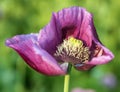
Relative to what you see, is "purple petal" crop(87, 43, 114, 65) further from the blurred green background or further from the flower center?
the blurred green background

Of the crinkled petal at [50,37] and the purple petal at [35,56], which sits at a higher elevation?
the crinkled petal at [50,37]

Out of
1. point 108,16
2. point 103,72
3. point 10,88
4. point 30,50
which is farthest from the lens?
point 108,16

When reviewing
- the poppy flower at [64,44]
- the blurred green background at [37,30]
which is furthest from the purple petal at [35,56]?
the blurred green background at [37,30]

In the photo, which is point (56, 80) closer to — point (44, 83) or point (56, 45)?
point (44, 83)

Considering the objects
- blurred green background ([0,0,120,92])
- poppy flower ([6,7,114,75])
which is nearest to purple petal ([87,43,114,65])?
poppy flower ([6,7,114,75])

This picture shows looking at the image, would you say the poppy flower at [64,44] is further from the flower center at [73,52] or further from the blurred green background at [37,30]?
the blurred green background at [37,30]

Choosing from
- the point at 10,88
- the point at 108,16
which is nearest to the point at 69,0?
the point at 108,16

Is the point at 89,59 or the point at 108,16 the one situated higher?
the point at 108,16
